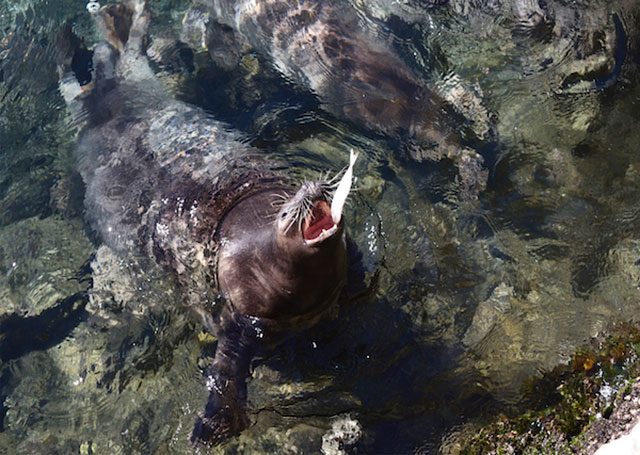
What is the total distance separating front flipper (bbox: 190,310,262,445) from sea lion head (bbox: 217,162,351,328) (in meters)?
0.20

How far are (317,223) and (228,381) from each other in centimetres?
177

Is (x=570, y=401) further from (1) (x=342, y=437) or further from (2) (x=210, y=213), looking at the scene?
(2) (x=210, y=213)

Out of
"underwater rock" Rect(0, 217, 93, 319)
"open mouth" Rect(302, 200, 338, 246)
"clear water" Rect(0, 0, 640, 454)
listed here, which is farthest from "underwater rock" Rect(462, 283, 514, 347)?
"underwater rock" Rect(0, 217, 93, 319)

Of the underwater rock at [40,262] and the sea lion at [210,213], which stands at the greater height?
the sea lion at [210,213]

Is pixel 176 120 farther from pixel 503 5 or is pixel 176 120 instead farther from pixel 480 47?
pixel 503 5

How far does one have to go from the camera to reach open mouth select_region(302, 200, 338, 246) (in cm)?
323

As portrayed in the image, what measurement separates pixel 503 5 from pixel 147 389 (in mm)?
5044

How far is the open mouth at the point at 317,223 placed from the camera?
10.6 ft

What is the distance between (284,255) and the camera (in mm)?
3648

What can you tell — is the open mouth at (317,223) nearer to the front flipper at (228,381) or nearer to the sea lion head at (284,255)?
the sea lion head at (284,255)

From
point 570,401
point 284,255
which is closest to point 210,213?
point 284,255

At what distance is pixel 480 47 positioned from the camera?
591 cm

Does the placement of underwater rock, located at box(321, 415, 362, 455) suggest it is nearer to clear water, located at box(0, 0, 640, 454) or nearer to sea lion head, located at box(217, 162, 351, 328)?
clear water, located at box(0, 0, 640, 454)

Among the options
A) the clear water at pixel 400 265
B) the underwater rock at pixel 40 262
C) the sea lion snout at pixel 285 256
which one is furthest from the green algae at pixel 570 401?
the underwater rock at pixel 40 262
